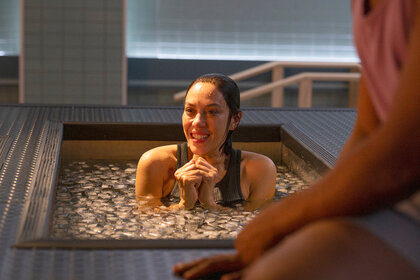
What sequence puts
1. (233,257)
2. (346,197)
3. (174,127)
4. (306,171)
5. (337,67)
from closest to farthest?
(346,197), (233,257), (306,171), (174,127), (337,67)

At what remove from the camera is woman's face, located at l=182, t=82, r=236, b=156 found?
8.23 ft

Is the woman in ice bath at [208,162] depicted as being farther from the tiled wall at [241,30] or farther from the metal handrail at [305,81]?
the tiled wall at [241,30]

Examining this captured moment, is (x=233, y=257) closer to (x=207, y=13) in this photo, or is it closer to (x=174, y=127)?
(x=174, y=127)

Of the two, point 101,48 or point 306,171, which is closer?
point 306,171

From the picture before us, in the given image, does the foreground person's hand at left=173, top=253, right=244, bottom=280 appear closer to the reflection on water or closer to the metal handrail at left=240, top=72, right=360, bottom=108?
the reflection on water

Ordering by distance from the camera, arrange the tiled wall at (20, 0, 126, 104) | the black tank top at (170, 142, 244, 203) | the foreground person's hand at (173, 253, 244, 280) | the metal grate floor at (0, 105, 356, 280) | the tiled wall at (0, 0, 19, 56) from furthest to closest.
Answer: the tiled wall at (0, 0, 19, 56) < the tiled wall at (20, 0, 126, 104) < the black tank top at (170, 142, 244, 203) < the metal grate floor at (0, 105, 356, 280) < the foreground person's hand at (173, 253, 244, 280)

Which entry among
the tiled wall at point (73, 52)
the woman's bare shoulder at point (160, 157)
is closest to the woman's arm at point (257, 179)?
the woman's bare shoulder at point (160, 157)

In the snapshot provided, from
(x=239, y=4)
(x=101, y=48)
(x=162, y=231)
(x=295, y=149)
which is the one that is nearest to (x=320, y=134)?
(x=295, y=149)

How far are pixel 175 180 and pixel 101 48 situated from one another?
4.26m

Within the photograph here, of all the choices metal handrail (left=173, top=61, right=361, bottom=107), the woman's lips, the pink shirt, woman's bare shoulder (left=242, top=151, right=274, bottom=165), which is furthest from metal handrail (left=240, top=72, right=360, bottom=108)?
the pink shirt

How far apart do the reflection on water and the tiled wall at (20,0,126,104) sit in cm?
372

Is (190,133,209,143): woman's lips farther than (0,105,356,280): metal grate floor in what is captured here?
Yes

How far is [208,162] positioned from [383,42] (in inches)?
71.0

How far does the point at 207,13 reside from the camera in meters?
7.54
